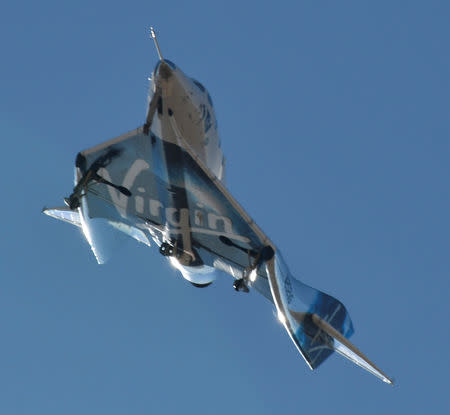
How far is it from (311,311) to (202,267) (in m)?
7.88

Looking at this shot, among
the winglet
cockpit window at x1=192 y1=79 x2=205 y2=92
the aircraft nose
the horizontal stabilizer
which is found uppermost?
cockpit window at x1=192 y1=79 x2=205 y2=92

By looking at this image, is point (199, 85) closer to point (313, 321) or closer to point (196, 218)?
point (196, 218)

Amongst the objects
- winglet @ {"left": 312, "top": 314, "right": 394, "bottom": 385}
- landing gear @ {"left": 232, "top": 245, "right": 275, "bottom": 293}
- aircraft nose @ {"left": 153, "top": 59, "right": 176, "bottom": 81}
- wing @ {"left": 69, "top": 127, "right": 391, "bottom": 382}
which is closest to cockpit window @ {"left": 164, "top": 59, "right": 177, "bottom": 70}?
aircraft nose @ {"left": 153, "top": 59, "right": 176, "bottom": 81}

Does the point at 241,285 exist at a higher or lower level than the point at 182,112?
lower

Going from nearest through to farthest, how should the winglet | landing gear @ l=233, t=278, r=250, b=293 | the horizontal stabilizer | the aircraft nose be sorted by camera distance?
the aircraft nose → landing gear @ l=233, t=278, r=250, b=293 → the winglet → the horizontal stabilizer

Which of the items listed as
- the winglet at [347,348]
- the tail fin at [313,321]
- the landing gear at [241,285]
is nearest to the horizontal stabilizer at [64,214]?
the landing gear at [241,285]

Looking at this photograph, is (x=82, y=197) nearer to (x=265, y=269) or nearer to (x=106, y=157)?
(x=106, y=157)

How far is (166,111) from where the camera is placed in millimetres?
39969

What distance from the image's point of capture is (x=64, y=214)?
57.7m

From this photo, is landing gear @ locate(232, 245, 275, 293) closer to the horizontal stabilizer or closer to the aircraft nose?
the aircraft nose

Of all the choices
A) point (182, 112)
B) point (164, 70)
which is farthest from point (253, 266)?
point (164, 70)

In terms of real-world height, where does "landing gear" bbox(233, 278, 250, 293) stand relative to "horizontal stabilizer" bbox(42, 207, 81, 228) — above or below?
below

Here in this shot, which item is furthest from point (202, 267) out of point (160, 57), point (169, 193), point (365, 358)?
point (160, 57)

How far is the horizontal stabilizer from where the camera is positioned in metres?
56.7
